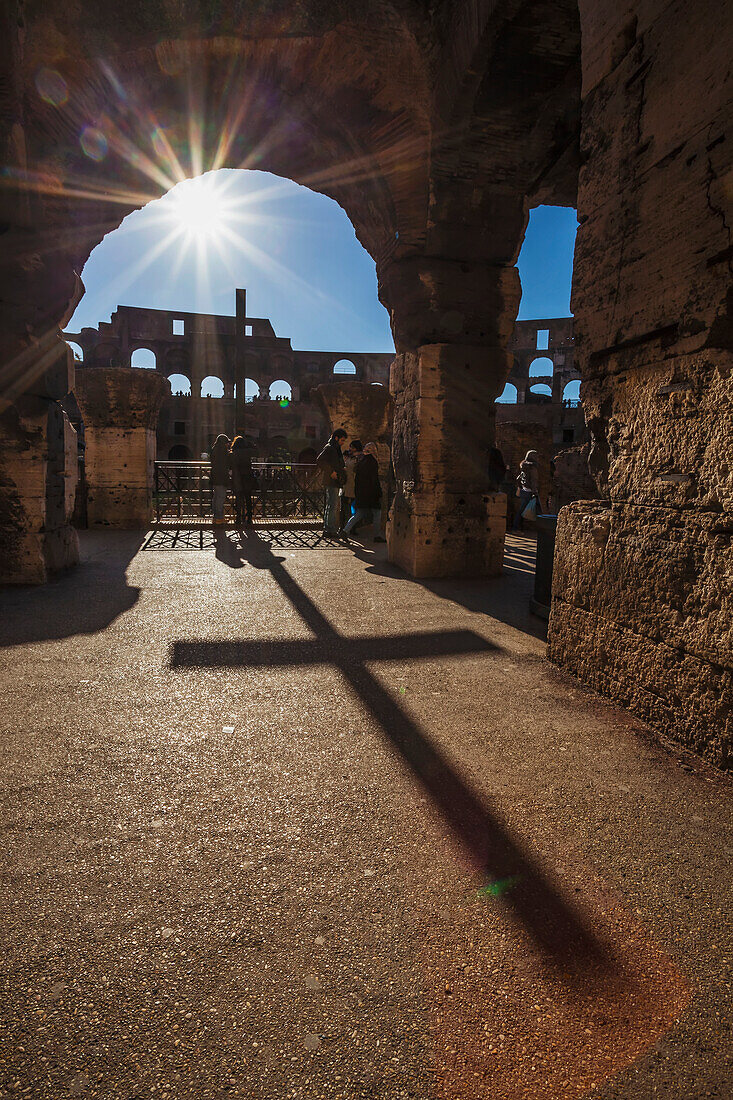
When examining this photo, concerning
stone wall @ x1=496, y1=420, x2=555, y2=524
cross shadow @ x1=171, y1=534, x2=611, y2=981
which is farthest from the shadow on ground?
stone wall @ x1=496, y1=420, x2=555, y2=524

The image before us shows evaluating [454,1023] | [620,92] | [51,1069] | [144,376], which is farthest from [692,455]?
[144,376]

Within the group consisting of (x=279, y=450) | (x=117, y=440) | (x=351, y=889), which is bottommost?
(x=351, y=889)

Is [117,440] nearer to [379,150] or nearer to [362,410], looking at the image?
[362,410]

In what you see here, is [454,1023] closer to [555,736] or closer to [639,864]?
[639,864]

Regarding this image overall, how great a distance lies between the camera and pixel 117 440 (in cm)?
934

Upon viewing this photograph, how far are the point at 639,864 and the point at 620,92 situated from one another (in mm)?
3278

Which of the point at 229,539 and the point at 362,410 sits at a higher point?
the point at 362,410

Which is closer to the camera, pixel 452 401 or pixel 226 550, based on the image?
pixel 452 401

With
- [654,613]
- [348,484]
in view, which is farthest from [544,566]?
[348,484]

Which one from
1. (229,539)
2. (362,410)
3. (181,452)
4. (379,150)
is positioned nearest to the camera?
(379,150)

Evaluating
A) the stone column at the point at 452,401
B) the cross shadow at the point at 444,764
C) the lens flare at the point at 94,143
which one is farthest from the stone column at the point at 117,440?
the cross shadow at the point at 444,764

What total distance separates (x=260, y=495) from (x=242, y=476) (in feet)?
11.3

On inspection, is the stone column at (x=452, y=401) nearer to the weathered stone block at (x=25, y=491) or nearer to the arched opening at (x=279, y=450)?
the weathered stone block at (x=25, y=491)

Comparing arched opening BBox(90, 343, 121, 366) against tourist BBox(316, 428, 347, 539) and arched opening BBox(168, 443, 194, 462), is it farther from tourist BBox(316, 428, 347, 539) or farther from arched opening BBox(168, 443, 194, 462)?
tourist BBox(316, 428, 347, 539)
